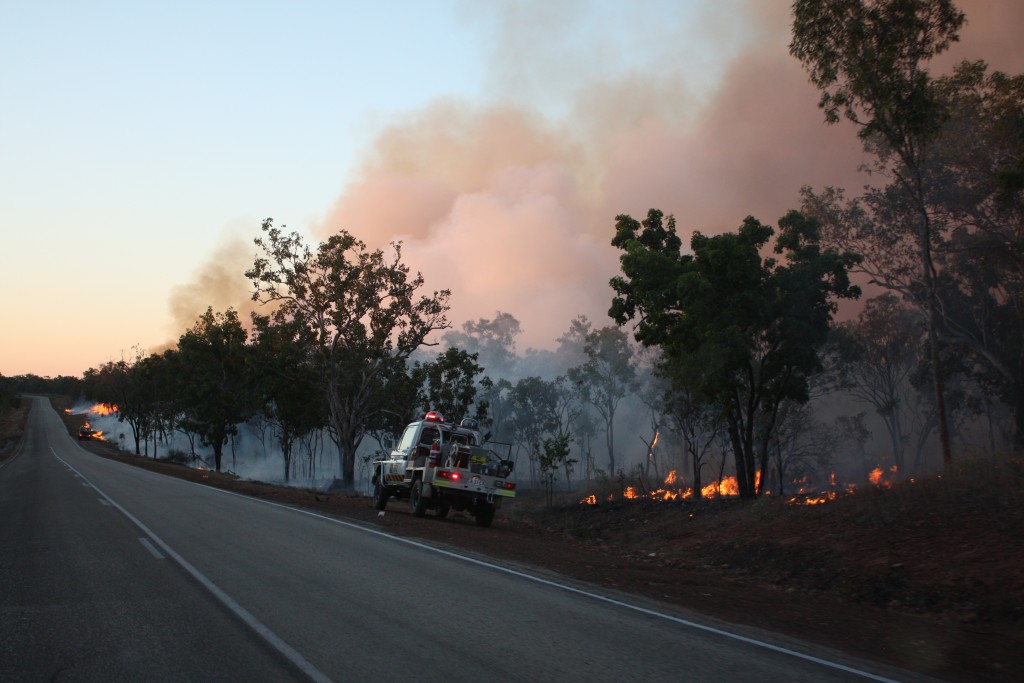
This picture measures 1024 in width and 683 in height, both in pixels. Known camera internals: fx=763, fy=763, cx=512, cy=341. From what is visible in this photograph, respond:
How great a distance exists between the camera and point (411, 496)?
867 inches

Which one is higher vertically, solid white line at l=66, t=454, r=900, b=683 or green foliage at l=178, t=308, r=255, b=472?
green foliage at l=178, t=308, r=255, b=472

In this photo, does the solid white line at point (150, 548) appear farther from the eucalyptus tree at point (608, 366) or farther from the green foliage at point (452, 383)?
the eucalyptus tree at point (608, 366)

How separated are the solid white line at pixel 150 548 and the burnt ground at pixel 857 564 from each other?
202 inches

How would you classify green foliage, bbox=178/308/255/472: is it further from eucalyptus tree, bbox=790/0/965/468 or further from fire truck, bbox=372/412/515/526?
eucalyptus tree, bbox=790/0/965/468

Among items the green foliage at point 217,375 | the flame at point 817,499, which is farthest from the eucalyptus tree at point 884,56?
the green foliage at point 217,375

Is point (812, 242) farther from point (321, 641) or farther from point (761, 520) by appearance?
point (321, 641)

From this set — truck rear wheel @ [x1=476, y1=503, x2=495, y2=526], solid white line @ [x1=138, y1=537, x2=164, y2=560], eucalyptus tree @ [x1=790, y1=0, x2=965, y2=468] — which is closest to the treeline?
eucalyptus tree @ [x1=790, y1=0, x2=965, y2=468]

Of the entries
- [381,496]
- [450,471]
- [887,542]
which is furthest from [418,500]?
[887,542]

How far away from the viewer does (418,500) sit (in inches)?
836

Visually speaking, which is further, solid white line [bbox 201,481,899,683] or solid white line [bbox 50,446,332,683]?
solid white line [bbox 201,481,899,683]

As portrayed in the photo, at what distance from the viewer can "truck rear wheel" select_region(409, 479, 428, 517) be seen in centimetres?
2109

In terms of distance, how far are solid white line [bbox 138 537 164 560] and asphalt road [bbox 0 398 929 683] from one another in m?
0.03

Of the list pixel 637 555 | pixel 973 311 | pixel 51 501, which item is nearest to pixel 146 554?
pixel 637 555

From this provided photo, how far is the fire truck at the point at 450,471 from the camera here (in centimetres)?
2042
